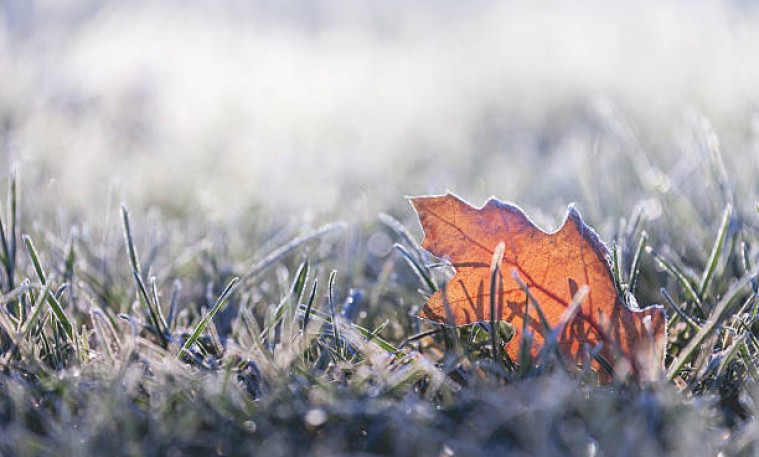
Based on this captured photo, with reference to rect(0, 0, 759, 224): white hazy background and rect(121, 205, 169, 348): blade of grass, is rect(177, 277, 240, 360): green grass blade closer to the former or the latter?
rect(121, 205, 169, 348): blade of grass

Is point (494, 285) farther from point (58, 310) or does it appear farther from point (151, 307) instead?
point (58, 310)

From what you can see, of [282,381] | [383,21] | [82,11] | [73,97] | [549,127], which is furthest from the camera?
[383,21]

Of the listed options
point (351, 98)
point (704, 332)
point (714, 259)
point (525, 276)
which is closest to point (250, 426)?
point (525, 276)

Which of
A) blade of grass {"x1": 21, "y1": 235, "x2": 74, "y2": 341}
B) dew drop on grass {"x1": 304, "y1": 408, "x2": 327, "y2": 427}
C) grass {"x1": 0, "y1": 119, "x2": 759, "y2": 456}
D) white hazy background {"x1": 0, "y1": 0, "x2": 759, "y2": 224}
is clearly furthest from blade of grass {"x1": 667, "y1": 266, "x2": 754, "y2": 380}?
white hazy background {"x1": 0, "y1": 0, "x2": 759, "y2": 224}

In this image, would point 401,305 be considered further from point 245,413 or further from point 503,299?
point 245,413

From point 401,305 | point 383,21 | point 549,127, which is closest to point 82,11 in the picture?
point 383,21
